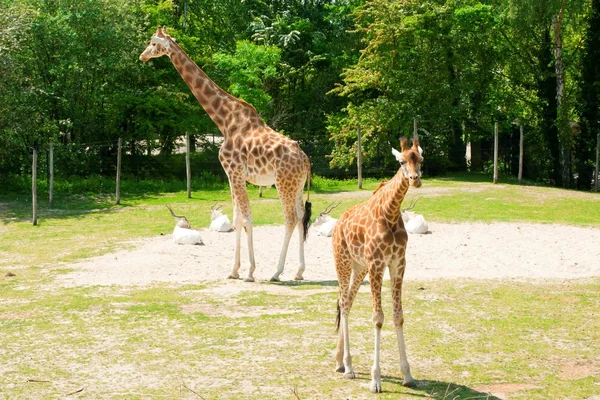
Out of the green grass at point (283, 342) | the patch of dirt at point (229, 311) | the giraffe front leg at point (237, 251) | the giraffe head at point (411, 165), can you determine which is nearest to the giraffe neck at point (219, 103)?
the giraffe front leg at point (237, 251)

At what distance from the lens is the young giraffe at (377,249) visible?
9656mm

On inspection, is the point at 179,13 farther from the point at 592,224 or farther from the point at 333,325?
the point at 333,325

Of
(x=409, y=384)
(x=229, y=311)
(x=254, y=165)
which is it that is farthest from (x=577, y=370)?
(x=254, y=165)

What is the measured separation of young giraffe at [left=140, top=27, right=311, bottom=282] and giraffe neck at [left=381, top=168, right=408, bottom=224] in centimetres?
653

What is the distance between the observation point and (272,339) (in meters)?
11.9

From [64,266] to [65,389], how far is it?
8154 mm

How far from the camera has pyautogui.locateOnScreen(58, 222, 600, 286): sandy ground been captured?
16.5m

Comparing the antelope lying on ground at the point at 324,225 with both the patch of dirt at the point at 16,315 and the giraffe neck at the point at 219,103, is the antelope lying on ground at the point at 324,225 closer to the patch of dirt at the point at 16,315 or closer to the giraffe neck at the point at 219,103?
the giraffe neck at the point at 219,103

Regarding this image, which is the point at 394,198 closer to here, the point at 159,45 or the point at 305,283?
the point at 305,283

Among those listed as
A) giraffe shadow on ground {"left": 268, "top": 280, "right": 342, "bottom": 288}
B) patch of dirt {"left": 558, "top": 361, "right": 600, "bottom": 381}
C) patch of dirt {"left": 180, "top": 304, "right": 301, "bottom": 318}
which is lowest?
patch of dirt {"left": 558, "top": 361, "right": 600, "bottom": 381}

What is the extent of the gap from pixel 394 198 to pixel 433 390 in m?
2.16

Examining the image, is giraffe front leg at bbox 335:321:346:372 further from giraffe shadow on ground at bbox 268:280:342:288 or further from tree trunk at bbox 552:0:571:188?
tree trunk at bbox 552:0:571:188

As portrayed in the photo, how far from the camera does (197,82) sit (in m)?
18.1

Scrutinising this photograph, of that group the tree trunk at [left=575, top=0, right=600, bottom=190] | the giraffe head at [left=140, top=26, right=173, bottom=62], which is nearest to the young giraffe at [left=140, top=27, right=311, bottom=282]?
the giraffe head at [left=140, top=26, right=173, bottom=62]
